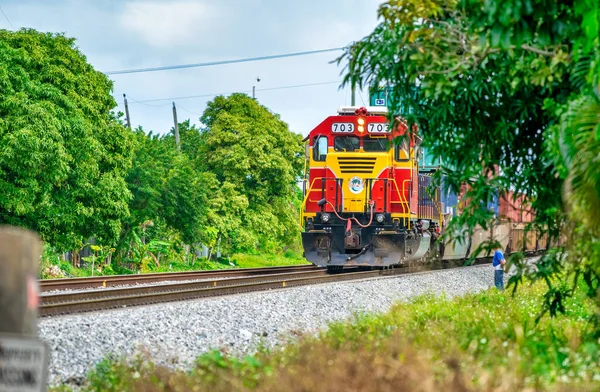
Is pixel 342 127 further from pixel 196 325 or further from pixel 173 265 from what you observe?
pixel 173 265

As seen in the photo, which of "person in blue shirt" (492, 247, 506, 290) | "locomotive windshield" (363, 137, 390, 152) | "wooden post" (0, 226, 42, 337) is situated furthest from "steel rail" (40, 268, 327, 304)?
"wooden post" (0, 226, 42, 337)

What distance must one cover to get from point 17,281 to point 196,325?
850 cm

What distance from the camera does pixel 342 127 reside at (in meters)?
22.3

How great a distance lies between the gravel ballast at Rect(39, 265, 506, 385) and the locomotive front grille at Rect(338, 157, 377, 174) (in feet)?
13.4

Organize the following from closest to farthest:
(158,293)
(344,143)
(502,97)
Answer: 1. (502,97)
2. (158,293)
3. (344,143)

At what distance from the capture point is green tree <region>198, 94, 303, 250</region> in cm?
4238

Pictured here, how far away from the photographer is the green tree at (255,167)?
139 feet

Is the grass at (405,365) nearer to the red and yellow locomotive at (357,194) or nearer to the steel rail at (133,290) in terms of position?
the steel rail at (133,290)

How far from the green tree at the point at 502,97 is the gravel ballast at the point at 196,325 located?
2.55 m

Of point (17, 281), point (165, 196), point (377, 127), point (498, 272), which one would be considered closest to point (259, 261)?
point (165, 196)

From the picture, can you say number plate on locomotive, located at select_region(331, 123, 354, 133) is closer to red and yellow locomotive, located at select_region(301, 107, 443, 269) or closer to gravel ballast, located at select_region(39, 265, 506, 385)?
red and yellow locomotive, located at select_region(301, 107, 443, 269)

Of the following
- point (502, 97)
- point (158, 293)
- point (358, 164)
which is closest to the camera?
point (502, 97)

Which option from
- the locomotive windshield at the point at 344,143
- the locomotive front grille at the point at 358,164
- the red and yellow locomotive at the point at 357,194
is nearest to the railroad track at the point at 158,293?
the red and yellow locomotive at the point at 357,194

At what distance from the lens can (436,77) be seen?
807cm
